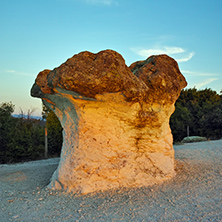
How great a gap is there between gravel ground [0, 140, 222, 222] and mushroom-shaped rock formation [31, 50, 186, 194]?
385 mm

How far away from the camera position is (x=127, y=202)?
4.41 m

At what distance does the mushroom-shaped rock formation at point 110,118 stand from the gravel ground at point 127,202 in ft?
1.26

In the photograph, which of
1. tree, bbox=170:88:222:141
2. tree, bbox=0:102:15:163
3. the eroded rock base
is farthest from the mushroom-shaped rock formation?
tree, bbox=170:88:222:141

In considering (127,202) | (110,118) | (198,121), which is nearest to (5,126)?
(110,118)

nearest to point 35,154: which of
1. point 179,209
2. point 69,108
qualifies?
point 69,108

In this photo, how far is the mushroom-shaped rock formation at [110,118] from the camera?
16.0 ft

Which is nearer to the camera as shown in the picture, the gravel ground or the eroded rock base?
the gravel ground

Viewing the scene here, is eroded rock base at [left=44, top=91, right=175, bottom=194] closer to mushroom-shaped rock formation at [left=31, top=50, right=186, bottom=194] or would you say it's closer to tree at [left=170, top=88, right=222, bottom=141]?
mushroom-shaped rock formation at [left=31, top=50, right=186, bottom=194]

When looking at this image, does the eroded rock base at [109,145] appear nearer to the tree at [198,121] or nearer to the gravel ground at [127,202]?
the gravel ground at [127,202]

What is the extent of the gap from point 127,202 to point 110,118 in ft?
6.43

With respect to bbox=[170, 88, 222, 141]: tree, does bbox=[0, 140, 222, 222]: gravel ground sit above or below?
below

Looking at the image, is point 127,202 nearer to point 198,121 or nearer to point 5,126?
point 5,126

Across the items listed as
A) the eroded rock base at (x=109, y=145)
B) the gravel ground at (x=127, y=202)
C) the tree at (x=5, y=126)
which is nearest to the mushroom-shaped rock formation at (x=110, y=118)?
the eroded rock base at (x=109, y=145)

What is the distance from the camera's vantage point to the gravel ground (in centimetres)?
384
